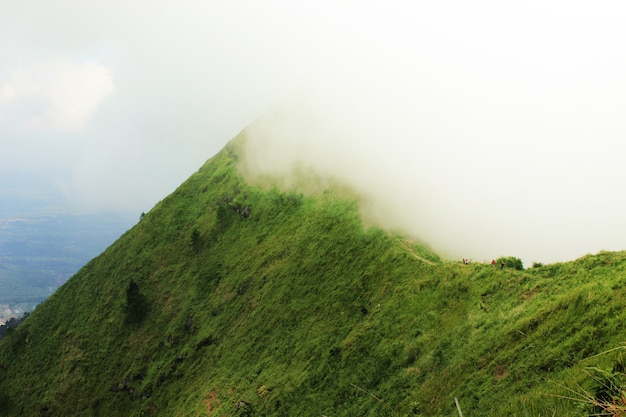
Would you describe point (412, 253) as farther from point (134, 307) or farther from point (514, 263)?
point (134, 307)

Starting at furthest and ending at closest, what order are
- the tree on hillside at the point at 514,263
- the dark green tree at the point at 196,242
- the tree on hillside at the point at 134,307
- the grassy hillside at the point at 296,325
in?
the dark green tree at the point at 196,242 < the tree on hillside at the point at 134,307 < the tree on hillside at the point at 514,263 < the grassy hillside at the point at 296,325

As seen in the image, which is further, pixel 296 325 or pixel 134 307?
pixel 134 307

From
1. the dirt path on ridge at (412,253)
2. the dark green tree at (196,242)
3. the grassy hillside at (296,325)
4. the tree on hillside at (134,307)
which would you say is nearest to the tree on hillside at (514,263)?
the grassy hillside at (296,325)

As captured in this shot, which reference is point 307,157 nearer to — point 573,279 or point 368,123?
point 368,123

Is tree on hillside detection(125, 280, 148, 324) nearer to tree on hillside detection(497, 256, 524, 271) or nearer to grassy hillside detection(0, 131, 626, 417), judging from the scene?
grassy hillside detection(0, 131, 626, 417)

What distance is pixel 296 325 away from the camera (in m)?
52.1

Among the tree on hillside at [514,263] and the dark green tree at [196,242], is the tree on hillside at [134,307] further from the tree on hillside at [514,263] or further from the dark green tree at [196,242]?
the tree on hillside at [514,263]

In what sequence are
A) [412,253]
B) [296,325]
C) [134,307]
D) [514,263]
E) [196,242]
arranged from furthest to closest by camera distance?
[196,242] → [134,307] → [296,325] → [412,253] → [514,263]

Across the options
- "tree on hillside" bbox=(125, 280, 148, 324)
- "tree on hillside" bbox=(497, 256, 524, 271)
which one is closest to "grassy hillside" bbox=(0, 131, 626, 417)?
"tree on hillside" bbox=(125, 280, 148, 324)

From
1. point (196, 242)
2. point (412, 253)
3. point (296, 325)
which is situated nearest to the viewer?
point (412, 253)

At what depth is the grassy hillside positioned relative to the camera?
78.6 feet

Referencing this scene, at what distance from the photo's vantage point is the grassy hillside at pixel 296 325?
23969 millimetres

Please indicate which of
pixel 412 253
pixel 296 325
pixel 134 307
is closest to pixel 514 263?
pixel 412 253

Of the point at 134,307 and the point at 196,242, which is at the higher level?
the point at 196,242
